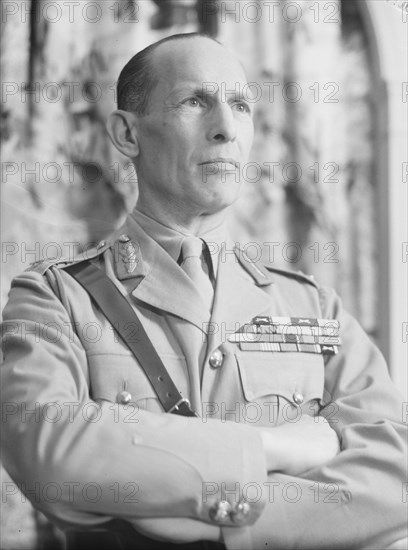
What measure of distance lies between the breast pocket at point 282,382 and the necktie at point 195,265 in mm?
126

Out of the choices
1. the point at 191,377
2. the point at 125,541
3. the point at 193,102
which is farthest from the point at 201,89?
the point at 125,541

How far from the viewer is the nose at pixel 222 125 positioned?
1.63 meters

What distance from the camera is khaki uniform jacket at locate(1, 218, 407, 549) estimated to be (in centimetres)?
141

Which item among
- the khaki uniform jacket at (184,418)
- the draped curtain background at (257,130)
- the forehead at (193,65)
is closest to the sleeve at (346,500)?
the khaki uniform jacket at (184,418)

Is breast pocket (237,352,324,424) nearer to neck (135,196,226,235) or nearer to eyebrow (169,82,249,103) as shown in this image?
neck (135,196,226,235)

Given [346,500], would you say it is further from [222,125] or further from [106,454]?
[222,125]

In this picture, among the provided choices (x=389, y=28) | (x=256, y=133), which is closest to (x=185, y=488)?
(x=256, y=133)

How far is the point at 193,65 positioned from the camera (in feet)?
5.46

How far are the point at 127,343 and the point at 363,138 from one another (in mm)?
1334

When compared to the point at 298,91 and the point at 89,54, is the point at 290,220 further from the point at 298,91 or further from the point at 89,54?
the point at 89,54

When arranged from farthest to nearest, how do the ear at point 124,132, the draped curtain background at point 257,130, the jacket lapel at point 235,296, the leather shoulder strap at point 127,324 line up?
the draped curtain background at point 257,130, the ear at point 124,132, the jacket lapel at point 235,296, the leather shoulder strap at point 127,324

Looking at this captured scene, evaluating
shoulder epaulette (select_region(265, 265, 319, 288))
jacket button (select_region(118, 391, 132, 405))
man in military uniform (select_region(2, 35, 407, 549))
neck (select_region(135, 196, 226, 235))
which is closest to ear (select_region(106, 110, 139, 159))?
man in military uniform (select_region(2, 35, 407, 549))

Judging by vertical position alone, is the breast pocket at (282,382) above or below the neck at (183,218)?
below

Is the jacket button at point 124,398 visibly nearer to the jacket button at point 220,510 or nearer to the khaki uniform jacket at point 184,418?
the khaki uniform jacket at point 184,418
